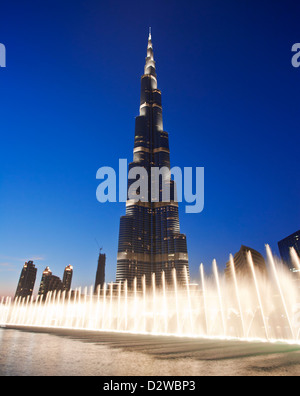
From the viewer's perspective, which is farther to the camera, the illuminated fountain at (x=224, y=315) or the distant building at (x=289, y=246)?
the distant building at (x=289, y=246)

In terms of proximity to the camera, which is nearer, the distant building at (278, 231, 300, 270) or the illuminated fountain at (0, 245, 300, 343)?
the illuminated fountain at (0, 245, 300, 343)

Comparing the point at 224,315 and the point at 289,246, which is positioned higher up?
the point at 289,246

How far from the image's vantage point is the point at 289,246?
488 feet

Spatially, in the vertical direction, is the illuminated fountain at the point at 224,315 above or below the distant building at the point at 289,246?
below

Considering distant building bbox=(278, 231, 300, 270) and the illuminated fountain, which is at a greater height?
distant building bbox=(278, 231, 300, 270)

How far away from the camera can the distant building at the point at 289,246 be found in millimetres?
136500

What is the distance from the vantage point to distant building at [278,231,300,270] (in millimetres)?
136500

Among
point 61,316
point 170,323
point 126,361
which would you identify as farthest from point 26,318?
point 126,361

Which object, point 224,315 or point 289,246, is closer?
point 224,315

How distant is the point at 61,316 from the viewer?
79.9m
